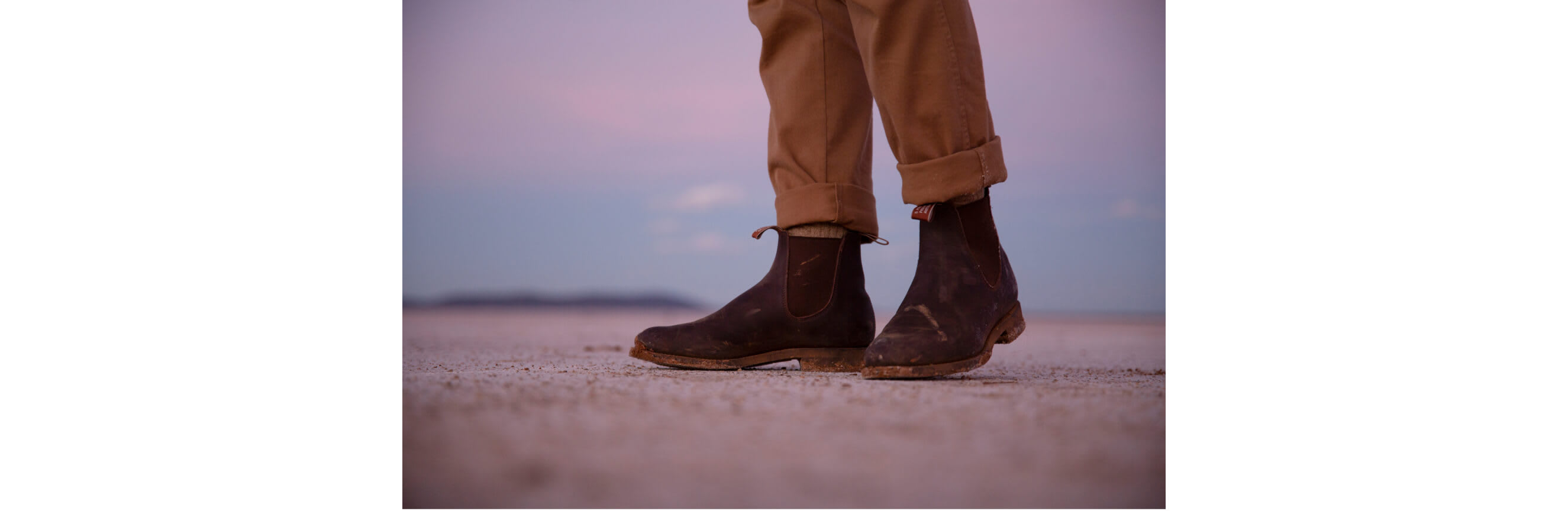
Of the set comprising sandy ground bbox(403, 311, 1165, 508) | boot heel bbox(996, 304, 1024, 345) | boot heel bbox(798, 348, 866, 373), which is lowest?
boot heel bbox(798, 348, 866, 373)

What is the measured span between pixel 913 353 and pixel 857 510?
34 cm

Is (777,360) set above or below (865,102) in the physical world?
below

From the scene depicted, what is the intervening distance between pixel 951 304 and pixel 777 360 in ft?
0.71

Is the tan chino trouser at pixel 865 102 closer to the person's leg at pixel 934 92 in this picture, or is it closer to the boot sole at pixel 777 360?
the person's leg at pixel 934 92

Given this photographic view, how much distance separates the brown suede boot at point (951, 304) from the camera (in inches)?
25.8

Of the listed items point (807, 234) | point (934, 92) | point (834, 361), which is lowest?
point (834, 361)

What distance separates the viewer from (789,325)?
0.82 metres

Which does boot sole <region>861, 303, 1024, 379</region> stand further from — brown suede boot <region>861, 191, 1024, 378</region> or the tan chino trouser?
the tan chino trouser

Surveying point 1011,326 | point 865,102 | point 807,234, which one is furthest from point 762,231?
point 1011,326

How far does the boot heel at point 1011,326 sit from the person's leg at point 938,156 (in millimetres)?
26

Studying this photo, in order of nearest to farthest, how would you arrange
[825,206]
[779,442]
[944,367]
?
[779,442] → [944,367] → [825,206]

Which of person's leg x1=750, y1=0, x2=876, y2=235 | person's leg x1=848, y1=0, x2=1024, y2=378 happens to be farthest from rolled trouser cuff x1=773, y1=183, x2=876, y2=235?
person's leg x1=848, y1=0, x2=1024, y2=378

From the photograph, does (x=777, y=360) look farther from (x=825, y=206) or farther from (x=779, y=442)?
(x=779, y=442)

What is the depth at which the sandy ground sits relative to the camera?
33 centimetres
